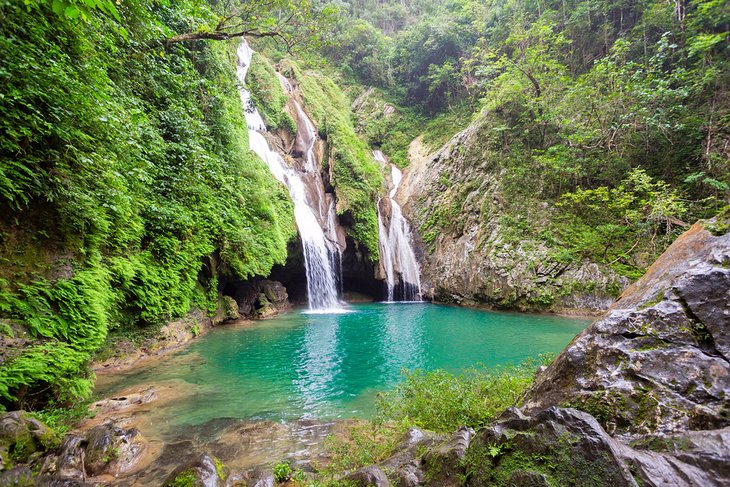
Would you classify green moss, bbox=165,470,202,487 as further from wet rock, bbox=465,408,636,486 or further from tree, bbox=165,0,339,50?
tree, bbox=165,0,339,50

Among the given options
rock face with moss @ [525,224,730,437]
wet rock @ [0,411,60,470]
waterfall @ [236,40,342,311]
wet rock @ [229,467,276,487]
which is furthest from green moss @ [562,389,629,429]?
waterfall @ [236,40,342,311]

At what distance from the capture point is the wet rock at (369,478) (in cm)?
255

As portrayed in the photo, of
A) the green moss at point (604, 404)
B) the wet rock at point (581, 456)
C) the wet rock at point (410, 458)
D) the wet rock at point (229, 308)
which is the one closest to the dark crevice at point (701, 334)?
the green moss at point (604, 404)

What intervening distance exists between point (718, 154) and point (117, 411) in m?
21.4

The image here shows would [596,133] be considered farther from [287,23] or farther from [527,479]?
[527,479]

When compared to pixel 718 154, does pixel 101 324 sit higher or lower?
lower

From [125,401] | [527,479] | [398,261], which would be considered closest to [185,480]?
[527,479]

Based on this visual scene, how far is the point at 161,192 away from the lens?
8812mm

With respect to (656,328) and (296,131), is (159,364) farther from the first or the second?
(296,131)

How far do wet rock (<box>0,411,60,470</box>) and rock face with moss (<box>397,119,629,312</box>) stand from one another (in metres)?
17.0

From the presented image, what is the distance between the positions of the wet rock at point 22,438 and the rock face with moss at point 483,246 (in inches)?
670

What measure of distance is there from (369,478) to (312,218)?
18.3m

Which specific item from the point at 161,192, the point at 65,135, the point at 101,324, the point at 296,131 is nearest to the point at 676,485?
the point at 101,324

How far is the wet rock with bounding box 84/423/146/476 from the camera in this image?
3627 mm
